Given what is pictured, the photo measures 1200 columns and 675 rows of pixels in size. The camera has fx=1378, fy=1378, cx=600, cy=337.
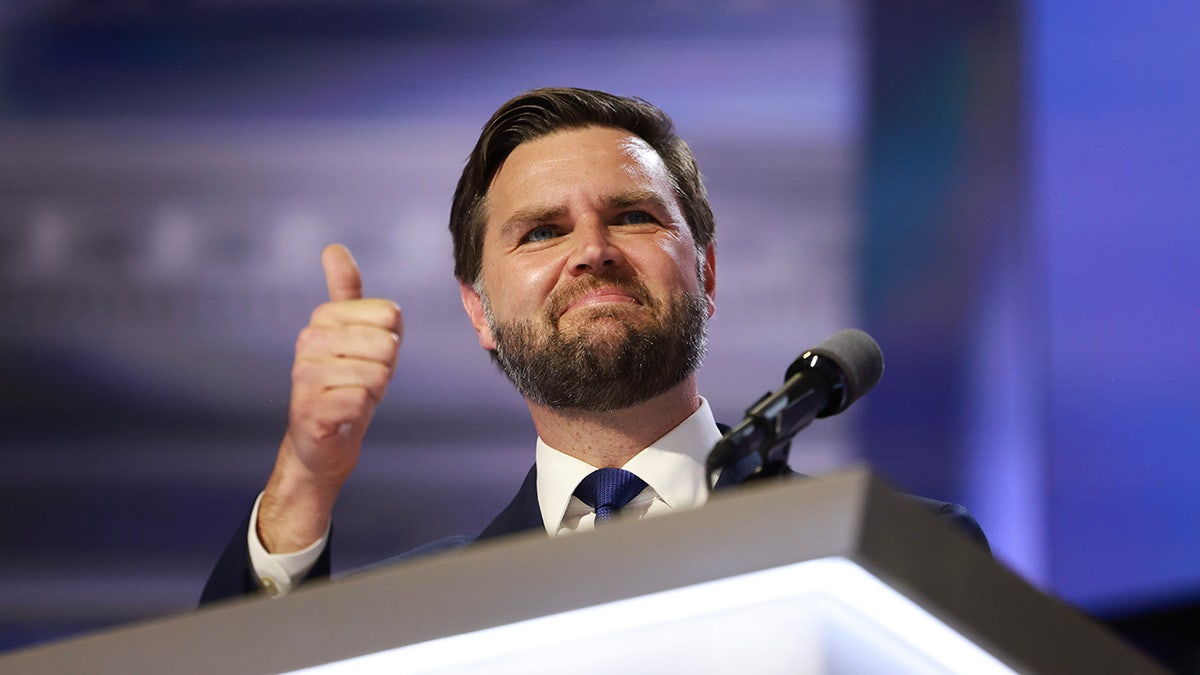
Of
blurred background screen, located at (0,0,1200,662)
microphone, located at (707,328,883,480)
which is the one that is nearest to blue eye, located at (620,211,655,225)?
blurred background screen, located at (0,0,1200,662)

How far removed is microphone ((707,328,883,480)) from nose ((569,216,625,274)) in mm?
714

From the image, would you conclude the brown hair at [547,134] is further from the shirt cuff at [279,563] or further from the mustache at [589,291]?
the shirt cuff at [279,563]

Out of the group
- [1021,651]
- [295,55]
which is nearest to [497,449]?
[295,55]

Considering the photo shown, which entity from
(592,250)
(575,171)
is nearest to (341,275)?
(592,250)

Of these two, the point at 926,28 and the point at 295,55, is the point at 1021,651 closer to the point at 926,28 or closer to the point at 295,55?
the point at 926,28

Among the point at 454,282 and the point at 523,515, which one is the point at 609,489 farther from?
the point at 454,282

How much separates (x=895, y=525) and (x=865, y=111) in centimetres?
177

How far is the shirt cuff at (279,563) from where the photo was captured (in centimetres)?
138

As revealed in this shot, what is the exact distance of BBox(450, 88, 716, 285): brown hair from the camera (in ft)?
6.18

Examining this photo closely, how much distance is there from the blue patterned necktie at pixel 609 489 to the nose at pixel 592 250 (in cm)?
25

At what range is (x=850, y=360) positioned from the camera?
94 centimetres

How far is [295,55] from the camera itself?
2.48 metres

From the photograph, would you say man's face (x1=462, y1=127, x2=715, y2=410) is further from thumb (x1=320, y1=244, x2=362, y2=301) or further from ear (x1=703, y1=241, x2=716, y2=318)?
thumb (x1=320, y1=244, x2=362, y2=301)

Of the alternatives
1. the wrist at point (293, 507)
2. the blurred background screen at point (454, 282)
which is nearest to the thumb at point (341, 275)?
the wrist at point (293, 507)
